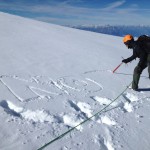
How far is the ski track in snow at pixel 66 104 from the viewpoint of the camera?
3723mm

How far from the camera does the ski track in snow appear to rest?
3.72 meters

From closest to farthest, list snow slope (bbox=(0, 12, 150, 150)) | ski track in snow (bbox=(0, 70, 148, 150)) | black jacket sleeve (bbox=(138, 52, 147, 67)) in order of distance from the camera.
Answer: snow slope (bbox=(0, 12, 150, 150)), ski track in snow (bbox=(0, 70, 148, 150)), black jacket sleeve (bbox=(138, 52, 147, 67))

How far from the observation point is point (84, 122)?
3775 mm

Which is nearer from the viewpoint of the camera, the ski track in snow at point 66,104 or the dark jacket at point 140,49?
the ski track in snow at point 66,104

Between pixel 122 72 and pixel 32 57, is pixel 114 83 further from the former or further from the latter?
pixel 32 57

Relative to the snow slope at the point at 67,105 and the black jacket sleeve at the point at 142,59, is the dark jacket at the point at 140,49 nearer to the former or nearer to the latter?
the black jacket sleeve at the point at 142,59

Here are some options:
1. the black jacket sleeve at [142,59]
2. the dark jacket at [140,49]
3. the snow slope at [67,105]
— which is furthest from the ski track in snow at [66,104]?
the dark jacket at [140,49]

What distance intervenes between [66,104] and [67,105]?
0.04m

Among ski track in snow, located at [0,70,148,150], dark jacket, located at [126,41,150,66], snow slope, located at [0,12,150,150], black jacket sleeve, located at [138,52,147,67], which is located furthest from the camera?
black jacket sleeve, located at [138,52,147,67]

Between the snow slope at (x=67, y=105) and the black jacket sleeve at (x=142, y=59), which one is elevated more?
the black jacket sleeve at (x=142, y=59)

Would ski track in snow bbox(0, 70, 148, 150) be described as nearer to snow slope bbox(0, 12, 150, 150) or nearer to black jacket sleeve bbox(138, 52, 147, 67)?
snow slope bbox(0, 12, 150, 150)

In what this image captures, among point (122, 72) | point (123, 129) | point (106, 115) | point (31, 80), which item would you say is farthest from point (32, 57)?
point (123, 129)

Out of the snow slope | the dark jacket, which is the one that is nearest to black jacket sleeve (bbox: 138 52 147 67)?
the dark jacket

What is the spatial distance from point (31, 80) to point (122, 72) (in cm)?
330
